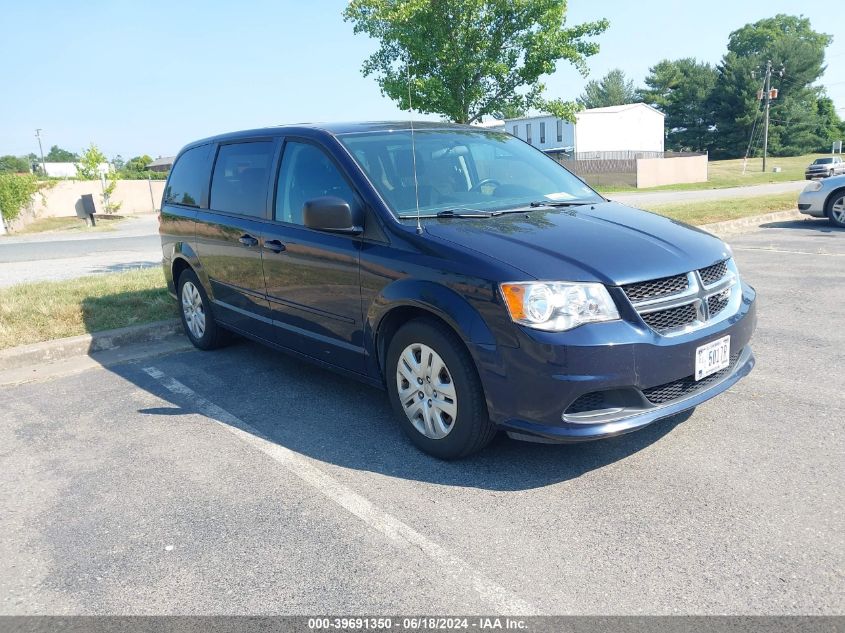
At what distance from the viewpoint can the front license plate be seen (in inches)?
136

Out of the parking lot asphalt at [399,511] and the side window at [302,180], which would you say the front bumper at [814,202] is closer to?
Result: the parking lot asphalt at [399,511]

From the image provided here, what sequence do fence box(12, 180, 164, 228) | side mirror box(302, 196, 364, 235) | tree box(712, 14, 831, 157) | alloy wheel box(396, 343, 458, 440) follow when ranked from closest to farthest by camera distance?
alloy wheel box(396, 343, 458, 440), side mirror box(302, 196, 364, 235), fence box(12, 180, 164, 228), tree box(712, 14, 831, 157)

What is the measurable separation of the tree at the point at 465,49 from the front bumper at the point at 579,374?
28.8ft

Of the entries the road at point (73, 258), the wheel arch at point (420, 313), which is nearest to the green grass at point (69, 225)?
the road at point (73, 258)

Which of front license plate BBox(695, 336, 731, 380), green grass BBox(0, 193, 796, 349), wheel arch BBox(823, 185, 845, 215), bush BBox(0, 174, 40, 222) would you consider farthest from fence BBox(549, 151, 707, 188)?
front license plate BBox(695, 336, 731, 380)

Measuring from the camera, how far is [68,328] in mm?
6664

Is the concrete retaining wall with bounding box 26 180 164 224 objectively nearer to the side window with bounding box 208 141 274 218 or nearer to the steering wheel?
the side window with bounding box 208 141 274 218

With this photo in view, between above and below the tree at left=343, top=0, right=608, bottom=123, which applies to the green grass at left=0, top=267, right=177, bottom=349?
below

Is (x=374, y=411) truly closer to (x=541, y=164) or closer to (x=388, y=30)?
(x=541, y=164)

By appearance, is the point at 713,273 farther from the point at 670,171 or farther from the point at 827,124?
the point at 827,124

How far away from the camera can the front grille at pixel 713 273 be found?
363 centimetres

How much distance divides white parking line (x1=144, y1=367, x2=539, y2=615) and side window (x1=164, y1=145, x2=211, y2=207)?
6.54 ft

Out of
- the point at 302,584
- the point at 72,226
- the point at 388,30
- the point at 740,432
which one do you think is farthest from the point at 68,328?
the point at 72,226

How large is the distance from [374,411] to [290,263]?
3.72 ft
